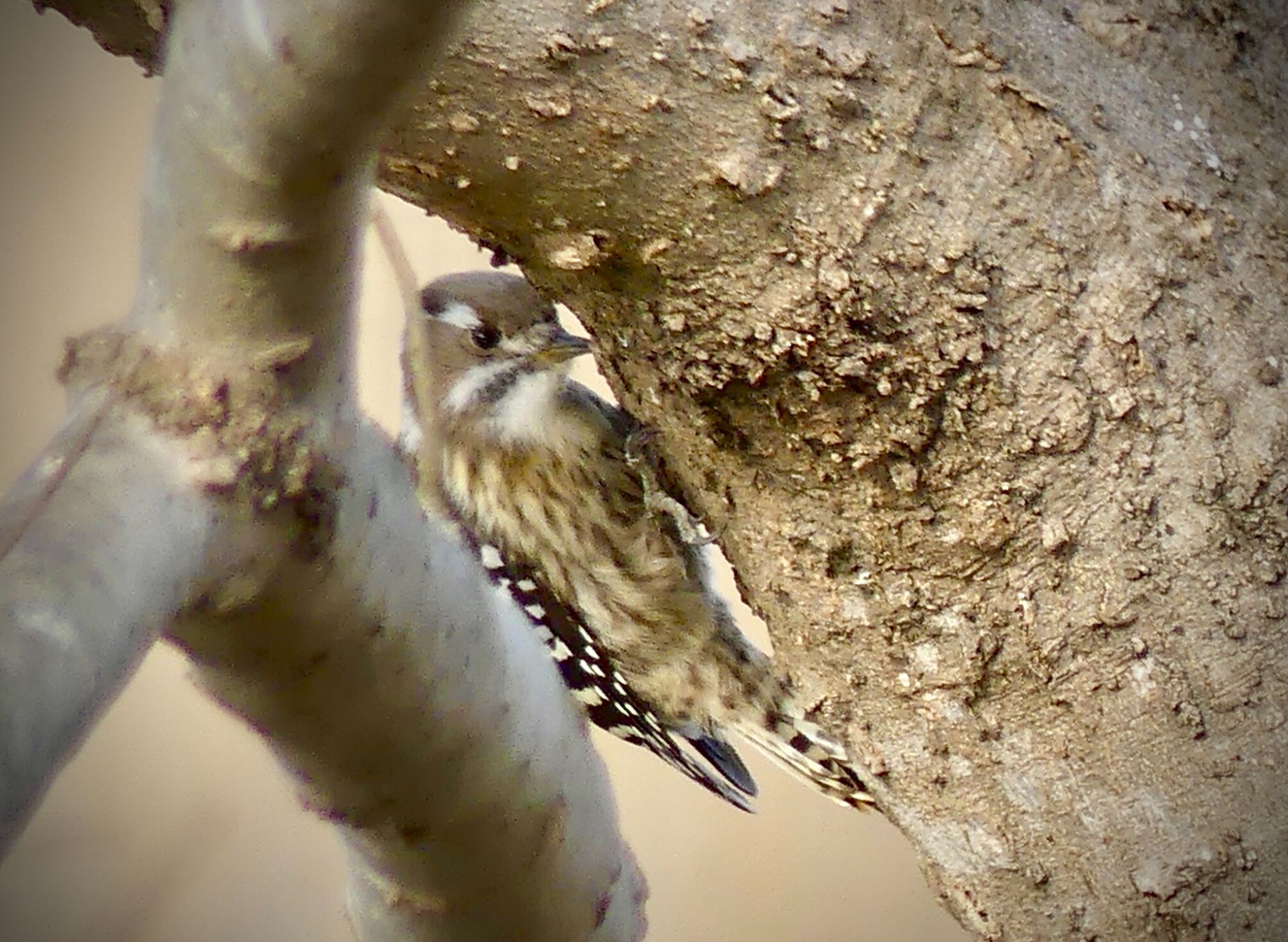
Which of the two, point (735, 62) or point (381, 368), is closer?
point (735, 62)

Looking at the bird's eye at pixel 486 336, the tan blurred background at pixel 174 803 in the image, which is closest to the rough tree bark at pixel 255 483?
the bird's eye at pixel 486 336

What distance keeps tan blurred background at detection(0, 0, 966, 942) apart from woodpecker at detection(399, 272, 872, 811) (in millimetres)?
637

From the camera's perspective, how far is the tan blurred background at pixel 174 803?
9.52ft

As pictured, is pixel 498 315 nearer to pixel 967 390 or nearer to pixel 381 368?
pixel 381 368

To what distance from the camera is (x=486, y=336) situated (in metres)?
2.45

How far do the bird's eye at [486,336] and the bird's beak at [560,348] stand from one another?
0.27 feet

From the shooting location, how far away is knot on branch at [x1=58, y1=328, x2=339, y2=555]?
87 centimetres

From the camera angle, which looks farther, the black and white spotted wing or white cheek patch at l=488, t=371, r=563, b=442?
the black and white spotted wing

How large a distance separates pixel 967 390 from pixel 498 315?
1.15m

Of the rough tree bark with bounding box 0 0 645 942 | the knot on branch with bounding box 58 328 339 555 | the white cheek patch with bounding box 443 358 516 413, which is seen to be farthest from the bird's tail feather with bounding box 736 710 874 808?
the knot on branch with bounding box 58 328 339 555

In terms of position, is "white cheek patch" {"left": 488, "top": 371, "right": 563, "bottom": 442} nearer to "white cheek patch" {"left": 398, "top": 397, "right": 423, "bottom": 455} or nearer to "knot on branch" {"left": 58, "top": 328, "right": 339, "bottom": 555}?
"white cheek patch" {"left": 398, "top": 397, "right": 423, "bottom": 455}

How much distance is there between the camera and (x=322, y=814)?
60.2 inches

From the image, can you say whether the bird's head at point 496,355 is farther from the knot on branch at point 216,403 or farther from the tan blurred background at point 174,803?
the knot on branch at point 216,403

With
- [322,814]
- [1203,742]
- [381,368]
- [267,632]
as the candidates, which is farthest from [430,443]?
[381,368]
